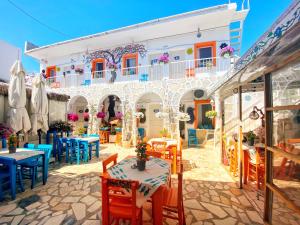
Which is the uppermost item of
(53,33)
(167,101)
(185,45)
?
(53,33)

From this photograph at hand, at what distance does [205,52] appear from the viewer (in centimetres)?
947

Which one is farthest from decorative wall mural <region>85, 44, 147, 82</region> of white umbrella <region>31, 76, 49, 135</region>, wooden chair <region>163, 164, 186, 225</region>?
wooden chair <region>163, 164, 186, 225</region>

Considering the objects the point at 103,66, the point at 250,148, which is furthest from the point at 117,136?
the point at 250,148

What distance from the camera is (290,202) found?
183 cm

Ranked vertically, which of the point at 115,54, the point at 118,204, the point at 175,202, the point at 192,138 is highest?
the point at 115,54

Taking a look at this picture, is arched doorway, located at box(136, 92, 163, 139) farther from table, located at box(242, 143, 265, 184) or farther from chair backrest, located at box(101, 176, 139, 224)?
chair backrest, located at box(101, 176, 139, 224)

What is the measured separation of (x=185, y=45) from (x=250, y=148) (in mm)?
7432

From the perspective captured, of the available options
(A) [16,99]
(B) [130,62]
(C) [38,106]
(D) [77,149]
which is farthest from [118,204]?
(B) [130,62]

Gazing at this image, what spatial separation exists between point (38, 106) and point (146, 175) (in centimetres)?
546

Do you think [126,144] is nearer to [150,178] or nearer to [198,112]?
[198,112]

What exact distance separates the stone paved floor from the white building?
464 cm

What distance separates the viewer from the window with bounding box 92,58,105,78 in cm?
1164

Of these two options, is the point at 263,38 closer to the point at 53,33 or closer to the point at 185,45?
the point at 185,45

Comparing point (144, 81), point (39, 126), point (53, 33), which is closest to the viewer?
point (39, 126)
